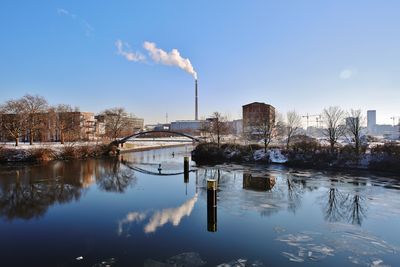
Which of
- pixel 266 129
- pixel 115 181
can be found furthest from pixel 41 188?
pixel 266 129

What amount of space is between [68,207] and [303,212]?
11.5 m

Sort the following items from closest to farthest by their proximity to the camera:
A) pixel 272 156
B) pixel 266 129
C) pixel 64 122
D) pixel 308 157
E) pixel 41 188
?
pixel 41 188 → pixel 308 157 → pixel 272 156 → pixel 266 129 → pixel 64 122

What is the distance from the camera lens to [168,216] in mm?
12406

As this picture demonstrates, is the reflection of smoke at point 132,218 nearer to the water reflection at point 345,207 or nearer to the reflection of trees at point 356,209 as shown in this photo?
the water reflection at point 345,207

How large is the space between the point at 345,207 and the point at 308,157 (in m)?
17.8

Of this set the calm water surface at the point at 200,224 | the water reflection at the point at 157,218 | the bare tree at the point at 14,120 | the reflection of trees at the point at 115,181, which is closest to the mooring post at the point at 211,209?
the calm water surface at the point at 200,224

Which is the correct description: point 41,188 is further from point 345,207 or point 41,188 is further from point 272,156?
point 272,156

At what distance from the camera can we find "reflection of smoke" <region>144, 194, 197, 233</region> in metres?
11.0

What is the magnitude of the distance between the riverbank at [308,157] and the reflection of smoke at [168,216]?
2008 centimetres

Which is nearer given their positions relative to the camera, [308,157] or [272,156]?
[308,157]

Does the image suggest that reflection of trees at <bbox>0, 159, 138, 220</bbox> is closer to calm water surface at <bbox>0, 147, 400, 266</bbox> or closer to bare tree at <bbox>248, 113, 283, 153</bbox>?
calm water surface at <bbox>0, 147, 400, 266</bbox>

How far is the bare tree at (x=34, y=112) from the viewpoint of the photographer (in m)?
43.4

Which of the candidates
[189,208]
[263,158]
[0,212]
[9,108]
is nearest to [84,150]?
[9,108]

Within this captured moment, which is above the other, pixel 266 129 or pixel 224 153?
pixel 266 129
